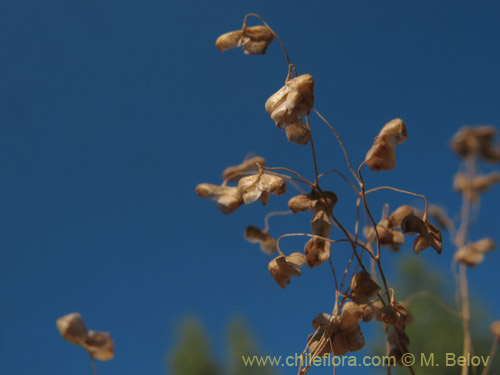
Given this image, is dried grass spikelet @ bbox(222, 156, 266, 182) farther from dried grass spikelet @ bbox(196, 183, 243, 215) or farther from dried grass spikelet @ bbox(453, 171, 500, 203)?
dried grass spikelet @ bbox(453, 171, 500, 203)

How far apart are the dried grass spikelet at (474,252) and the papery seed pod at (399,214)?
30 cm

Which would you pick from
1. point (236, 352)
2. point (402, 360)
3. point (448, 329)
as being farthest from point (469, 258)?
point (236, 352)

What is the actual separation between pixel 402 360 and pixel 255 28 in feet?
1.25

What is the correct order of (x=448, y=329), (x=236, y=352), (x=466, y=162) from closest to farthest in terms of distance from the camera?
1. (x=466, y=162)
2. (x=448, y=329)
3. (x=236, y=352)

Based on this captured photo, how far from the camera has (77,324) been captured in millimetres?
423

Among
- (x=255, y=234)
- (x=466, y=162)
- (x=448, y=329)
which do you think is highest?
(x=466, y=162)

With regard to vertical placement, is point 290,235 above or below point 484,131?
below

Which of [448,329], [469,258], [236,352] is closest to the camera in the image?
[469,258]

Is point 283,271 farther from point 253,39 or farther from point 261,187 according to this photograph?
point 253,39

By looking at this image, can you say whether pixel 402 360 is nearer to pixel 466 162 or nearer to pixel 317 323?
pixel 317 323

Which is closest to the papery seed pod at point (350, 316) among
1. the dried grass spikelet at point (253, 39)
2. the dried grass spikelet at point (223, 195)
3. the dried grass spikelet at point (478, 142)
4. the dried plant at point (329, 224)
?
the dried plant at point (329, 224)

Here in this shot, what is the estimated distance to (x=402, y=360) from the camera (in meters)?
0.49

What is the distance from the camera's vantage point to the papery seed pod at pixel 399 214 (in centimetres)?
53

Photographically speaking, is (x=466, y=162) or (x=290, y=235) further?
(x=466, y=162)
